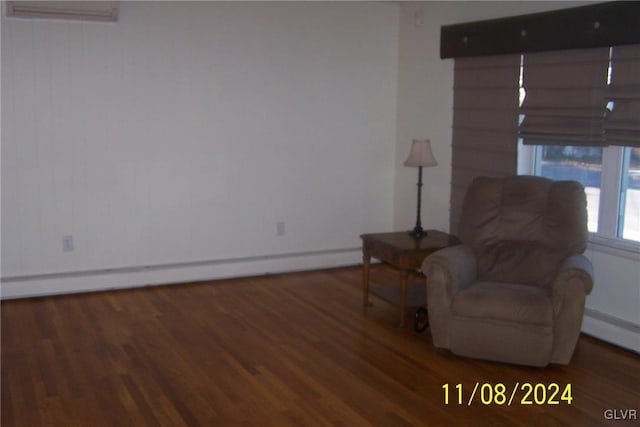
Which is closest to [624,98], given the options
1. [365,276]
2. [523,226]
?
[523,226]

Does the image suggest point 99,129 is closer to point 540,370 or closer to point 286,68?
point 286,68

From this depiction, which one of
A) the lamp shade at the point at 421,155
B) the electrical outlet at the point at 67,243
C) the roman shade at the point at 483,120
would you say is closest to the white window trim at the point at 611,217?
the roman shade at the point at 483,120

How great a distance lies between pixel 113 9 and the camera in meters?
4.81

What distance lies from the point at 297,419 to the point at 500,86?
112 inches

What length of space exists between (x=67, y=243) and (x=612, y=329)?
3.85 m

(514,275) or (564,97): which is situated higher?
(564,97)

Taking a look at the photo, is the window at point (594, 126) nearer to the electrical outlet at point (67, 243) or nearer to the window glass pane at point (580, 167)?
the window glass pane at point (580, 167)

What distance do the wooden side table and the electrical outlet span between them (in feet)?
7.30

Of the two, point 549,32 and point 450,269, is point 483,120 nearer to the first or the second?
point 549,32

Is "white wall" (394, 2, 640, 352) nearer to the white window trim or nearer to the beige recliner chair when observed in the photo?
the white window trim

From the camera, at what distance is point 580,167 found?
4328 millimetres

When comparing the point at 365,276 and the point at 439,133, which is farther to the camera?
the point at 439,133

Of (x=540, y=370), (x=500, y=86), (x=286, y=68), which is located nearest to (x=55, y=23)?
(x=286, y=68)

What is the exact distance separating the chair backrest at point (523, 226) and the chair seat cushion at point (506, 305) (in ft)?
0.87
